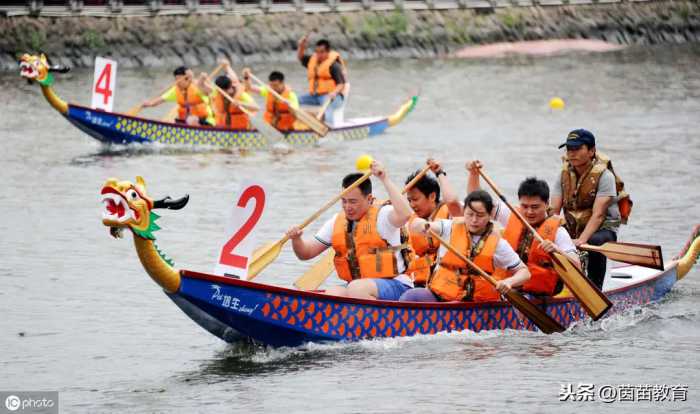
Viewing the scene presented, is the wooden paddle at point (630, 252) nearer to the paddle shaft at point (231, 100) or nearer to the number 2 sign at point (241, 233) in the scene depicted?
the number 2 sign at point (241, 233)

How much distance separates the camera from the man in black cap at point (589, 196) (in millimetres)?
11789

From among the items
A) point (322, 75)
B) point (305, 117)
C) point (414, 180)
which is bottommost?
point (414, 180)

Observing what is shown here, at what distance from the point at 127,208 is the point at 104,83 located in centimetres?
1231

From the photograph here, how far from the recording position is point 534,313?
432 inches

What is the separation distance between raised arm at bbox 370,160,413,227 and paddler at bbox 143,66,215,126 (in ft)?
35.6

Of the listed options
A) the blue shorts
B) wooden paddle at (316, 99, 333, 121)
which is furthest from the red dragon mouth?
wooden paddle at (316, 99, 333, 121)

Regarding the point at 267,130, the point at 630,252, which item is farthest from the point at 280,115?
the point at 630,252

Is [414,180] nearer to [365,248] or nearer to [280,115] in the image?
[365,248]

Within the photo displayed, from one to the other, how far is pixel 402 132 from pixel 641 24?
17.7 meters

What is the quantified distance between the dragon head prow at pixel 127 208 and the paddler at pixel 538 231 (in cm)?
293

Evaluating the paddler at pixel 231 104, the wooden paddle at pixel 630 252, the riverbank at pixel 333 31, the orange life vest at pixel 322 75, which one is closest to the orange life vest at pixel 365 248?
the wooden paddle at pixel 630 252

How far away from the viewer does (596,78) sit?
32688 mm

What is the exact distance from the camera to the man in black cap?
11.8 meters

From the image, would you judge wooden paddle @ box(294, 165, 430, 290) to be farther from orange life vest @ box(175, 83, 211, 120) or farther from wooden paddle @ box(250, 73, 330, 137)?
orange life vest @ box(175, 83, 211, 120)
